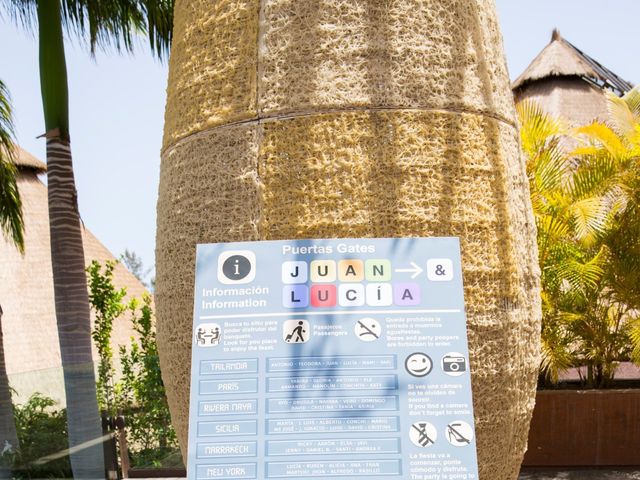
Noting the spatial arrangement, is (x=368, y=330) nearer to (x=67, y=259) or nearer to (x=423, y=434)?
(x=423, y=434)

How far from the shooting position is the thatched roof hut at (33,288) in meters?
17.5

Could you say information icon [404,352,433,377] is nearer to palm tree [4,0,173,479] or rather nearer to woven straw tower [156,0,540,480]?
woven straw tower [156,0,540,480]

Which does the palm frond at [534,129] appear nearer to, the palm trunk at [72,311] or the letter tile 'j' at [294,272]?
the palm trunk at [72,311]

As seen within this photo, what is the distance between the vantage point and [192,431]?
2.00 metres

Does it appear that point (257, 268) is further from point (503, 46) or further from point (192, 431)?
point (503, 46)

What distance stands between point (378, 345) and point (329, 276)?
239mm

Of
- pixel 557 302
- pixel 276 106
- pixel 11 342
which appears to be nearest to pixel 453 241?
pixel 276 106

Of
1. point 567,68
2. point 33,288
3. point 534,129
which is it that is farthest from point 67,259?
point 567,68

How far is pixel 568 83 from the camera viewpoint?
72.0 feet

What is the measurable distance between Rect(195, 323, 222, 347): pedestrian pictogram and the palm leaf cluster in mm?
5604

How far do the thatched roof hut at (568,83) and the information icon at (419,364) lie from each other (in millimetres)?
20117

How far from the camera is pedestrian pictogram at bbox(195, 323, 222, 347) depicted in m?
2.09

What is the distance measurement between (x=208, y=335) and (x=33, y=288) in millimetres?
18641

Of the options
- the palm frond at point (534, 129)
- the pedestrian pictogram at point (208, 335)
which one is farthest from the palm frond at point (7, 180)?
the pedestrian pictogram at point (208, 335)
